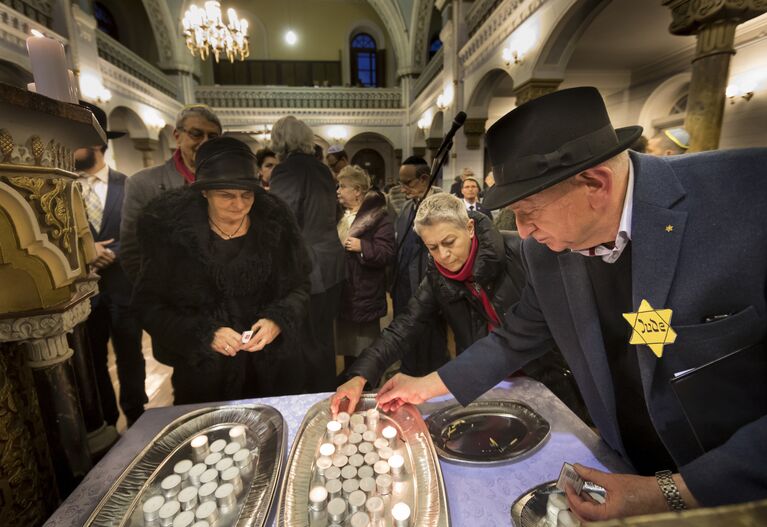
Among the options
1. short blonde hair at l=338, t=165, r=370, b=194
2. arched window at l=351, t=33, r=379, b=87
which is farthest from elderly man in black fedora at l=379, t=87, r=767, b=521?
arched window at l=351, t=33, r=379, b=87

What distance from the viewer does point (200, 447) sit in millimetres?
1032

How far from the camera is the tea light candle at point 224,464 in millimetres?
955

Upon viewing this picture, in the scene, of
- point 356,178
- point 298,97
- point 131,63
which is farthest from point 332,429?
point 298,97

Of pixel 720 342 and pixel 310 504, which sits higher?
pixel 720 342

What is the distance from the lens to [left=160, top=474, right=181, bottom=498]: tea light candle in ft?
2.95

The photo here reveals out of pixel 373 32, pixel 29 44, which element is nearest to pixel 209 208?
pixel 29 44

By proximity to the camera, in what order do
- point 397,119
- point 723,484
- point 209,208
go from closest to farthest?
point 723,484, point 209,208, point 397,119

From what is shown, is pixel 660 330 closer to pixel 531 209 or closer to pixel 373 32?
pixel 531 209

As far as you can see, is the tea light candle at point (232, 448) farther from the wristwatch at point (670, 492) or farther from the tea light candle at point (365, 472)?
the wristwatch at point (670, 492)

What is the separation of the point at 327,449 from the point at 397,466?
0.65 ft

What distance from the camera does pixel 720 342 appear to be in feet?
2.71

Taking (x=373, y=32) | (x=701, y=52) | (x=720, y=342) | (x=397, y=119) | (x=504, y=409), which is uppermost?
(x=373, y=32)

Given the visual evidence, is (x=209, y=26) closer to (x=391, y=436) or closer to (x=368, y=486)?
(x=391, y=436)

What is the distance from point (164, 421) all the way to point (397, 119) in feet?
48.3
